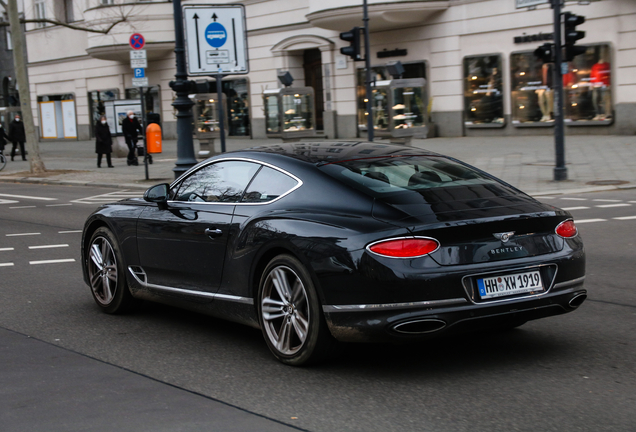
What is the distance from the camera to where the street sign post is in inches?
634

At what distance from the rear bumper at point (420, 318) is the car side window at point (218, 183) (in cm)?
134

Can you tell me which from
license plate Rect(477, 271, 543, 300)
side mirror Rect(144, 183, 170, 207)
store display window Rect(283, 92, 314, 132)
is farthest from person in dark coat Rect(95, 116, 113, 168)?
license plate Rect(477, 271, 543, 300)

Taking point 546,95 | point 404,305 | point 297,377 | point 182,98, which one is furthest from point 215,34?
point 546,95

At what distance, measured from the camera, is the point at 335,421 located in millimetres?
4012

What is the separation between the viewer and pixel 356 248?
4.55m

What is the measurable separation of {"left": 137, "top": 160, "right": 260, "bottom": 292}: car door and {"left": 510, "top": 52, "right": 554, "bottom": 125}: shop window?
21.6 m

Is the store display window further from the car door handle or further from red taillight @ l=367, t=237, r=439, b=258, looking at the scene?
red taillight @ l=367, t=237, r=439, b=258

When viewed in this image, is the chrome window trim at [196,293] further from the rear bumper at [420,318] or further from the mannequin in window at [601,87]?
the mannequin in window at [601,87]

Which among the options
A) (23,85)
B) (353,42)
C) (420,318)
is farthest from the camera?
(23,85)

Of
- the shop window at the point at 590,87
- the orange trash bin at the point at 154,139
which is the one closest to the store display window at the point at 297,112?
the orange trash bin at the point at 154,139

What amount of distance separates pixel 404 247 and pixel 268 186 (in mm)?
1264

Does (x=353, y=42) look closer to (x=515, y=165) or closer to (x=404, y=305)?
(x=515, y=165)

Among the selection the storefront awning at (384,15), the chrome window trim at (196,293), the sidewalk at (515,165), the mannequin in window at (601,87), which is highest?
the storefront awning at (384,15)

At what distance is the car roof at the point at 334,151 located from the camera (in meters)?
5.48
